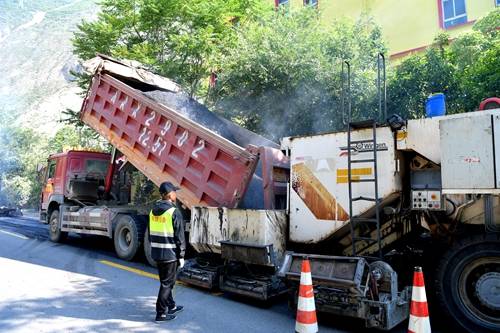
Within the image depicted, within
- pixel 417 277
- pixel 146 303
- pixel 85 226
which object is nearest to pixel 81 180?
pixel 85 226

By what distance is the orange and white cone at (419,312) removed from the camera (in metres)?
3.08

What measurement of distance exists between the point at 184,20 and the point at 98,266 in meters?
8.18

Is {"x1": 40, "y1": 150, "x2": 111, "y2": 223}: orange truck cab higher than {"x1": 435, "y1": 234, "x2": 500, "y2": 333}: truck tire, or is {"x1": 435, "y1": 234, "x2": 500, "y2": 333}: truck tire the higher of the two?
{"x1": 40, "y1": 150, "x2": 111, "y2": 223}: orange truck cab

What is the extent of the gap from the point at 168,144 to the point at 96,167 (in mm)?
4223

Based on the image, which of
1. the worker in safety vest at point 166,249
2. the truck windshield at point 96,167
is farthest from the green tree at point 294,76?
the worker in safety vest at point 166,249

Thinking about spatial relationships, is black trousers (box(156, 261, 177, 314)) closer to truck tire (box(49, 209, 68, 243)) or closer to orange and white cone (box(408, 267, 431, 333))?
orange and white cone (box(408, 267, 431, 333))

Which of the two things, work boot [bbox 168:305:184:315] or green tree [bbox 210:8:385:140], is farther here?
green tree [bbox 210:8:385:140]

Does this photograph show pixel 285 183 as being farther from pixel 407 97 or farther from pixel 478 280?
pixel 407 97

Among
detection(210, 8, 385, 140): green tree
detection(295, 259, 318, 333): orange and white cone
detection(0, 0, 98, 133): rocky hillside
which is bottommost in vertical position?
detection(295, 259, 318, 333): orange and white cone

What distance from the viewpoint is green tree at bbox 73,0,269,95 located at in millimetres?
11938

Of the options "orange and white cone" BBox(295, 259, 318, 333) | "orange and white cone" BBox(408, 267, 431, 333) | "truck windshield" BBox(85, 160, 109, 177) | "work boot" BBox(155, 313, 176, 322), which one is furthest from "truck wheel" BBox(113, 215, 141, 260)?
"orange and white cone" BBox(408, 267, 431, 333)

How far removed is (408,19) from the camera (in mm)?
15617

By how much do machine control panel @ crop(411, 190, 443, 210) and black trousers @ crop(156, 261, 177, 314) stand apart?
266cm

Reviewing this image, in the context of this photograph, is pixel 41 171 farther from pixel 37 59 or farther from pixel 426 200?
pixel 37 59
